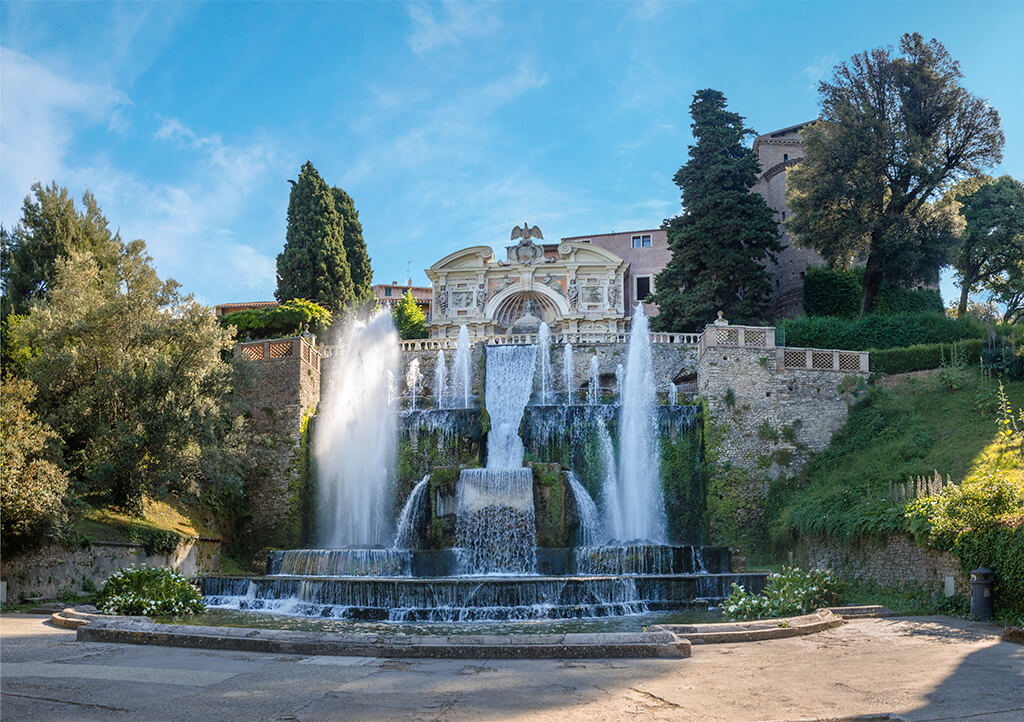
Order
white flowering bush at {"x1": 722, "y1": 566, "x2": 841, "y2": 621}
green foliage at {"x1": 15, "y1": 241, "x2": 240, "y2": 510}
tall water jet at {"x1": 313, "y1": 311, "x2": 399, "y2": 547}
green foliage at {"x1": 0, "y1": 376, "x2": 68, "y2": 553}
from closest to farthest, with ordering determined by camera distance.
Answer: white flowering bush at {"x1": 722, "y1": 566, "x2": 841, "y2": 621} → green foliage at {"x1": 0, "y1": 376, "x2": 68, "y2": 553} → green foliage at {"x1": 15, "y1": 241, "x2": 240, "y2": 510} → tall water jet at {"x1": 313, "y1": 311, "x2": 399, "y2": 547}

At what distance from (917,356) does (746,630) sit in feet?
59.3

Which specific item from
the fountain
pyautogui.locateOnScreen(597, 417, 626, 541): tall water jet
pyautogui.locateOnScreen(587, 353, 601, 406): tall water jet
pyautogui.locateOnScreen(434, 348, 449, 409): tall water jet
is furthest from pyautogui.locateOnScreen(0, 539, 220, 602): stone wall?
pyautogui.locateOnScreen(587, 353, 601, 406): tall water jet

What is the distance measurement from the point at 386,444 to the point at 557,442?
506 cm

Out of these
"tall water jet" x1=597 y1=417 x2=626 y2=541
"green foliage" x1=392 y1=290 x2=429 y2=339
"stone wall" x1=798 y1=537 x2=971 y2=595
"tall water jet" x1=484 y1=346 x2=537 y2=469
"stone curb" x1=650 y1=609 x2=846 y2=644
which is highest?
"green foliage" x1=392 y1=290 x2=429 y2=339

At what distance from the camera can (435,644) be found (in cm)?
891

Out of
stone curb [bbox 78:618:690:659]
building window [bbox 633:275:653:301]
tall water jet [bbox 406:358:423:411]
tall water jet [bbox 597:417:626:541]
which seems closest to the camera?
stone curb [bbox 78:618:690:659]

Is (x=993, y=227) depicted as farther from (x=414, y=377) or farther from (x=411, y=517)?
(x=411, y=517)

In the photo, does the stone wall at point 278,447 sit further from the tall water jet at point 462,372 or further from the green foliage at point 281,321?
the green foliage at point 281,321

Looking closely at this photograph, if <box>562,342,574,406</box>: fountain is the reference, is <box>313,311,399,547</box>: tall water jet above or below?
below

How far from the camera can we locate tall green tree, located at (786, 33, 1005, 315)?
30.6m

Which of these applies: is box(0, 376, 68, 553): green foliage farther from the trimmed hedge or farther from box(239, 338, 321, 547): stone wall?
the trimmed hedge

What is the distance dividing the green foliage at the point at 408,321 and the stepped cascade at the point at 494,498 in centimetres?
994

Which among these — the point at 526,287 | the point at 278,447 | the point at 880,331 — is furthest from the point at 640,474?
the point at 526,287

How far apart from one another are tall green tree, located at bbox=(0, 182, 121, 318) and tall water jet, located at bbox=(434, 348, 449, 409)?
11463 millimetres
